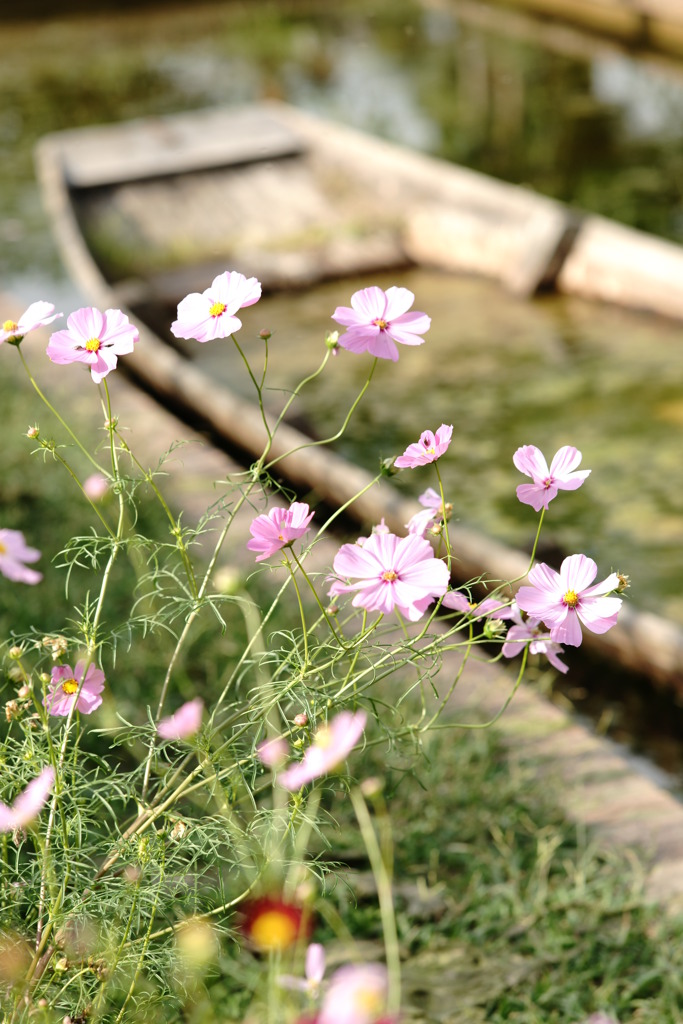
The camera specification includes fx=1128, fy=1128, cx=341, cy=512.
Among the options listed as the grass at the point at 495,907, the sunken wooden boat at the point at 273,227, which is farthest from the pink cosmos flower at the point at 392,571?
the sunken wooden boat at the point at 273,227

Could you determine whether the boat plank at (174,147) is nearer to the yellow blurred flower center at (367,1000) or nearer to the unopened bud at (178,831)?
the unopened bud at (178,831)

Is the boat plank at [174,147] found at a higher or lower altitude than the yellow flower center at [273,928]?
lower

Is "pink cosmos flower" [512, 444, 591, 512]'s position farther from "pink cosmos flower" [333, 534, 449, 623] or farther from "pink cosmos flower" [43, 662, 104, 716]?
"pink cosmos flower" [43, 662, 104, 716]

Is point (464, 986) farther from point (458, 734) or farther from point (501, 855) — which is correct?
point (458, 734)

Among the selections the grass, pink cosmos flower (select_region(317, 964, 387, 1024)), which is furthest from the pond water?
pink cosmos flower (select_region(317, 964, 387, 1024))

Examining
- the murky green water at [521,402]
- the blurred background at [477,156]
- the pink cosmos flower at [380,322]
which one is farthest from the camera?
the blurred background at [477,156]

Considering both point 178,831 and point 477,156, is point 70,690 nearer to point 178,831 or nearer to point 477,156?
point 178,831

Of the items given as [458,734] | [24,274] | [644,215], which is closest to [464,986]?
[458,734]
